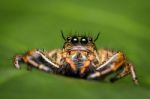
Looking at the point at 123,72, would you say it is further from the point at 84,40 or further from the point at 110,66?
→ the point at 84,40

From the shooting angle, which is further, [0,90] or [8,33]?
[8,33]

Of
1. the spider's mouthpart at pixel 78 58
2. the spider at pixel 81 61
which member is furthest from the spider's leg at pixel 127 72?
the spider's mouthpart at pixel 78 58

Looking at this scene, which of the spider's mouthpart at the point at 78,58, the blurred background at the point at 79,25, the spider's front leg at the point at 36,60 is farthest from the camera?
the blurred background at the point at 79,25

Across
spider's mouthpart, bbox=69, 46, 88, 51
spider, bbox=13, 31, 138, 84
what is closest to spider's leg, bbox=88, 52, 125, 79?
spider, bbox=13, 31, 138, 84

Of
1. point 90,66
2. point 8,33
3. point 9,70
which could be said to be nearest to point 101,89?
point 9,70

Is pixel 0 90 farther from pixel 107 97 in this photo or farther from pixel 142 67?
pixel 142 67

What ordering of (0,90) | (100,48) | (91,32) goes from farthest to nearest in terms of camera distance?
(91,32) < (100,48) < (0,90)

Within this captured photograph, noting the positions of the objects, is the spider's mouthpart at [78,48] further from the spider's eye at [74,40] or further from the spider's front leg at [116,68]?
the spider's front leg at [116,68]
